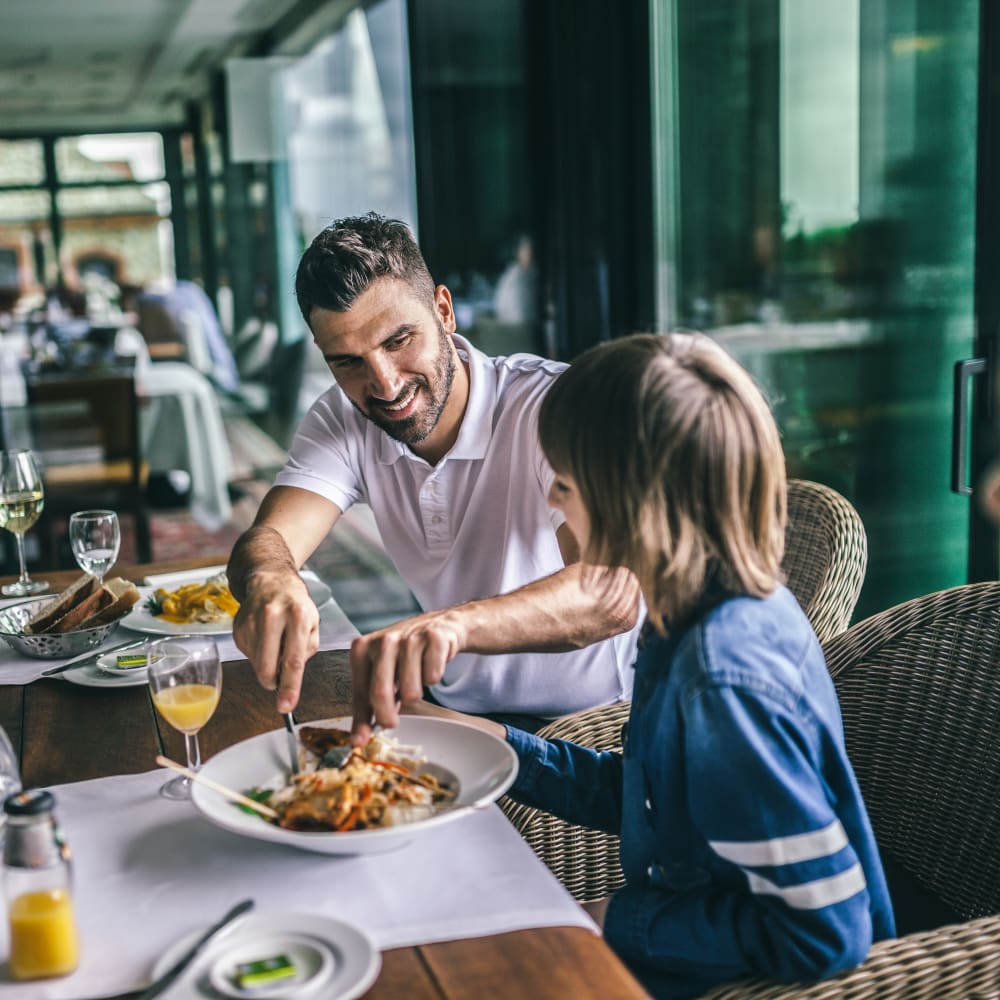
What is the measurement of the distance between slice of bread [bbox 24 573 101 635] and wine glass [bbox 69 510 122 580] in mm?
92

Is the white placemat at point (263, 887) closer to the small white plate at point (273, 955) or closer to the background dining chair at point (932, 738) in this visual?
the small white plate at point (273, 955)

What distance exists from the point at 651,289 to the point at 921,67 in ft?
3.78

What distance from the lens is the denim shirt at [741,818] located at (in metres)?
0.93

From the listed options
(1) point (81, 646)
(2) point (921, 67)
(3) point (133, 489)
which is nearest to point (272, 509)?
(1) point (81, 646)

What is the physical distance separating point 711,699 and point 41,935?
1.74ft

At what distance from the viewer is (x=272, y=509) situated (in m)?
1.83

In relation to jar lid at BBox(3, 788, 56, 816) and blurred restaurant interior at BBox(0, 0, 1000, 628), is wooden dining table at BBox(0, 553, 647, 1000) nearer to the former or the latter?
jar lid at BBox(3, 788, 56, 816)

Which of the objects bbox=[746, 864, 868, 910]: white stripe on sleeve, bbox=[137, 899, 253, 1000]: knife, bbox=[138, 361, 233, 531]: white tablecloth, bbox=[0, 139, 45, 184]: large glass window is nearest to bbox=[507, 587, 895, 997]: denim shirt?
bbox=[746, 864, 868, 910]: white stripe on sleeve

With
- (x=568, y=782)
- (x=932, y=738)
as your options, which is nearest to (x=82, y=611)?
(x=568, y=782)

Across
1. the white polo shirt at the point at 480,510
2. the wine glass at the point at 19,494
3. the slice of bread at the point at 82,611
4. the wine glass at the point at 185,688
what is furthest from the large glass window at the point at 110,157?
the wine glass at the point at 185,688

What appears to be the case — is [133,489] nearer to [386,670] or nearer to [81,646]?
[81,646]

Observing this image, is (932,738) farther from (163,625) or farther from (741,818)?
(163,625)

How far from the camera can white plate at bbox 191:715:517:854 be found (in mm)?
947

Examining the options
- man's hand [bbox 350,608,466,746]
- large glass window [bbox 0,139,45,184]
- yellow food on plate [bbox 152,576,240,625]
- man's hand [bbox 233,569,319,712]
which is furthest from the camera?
large glass window [bbox 0,139,45,184]
